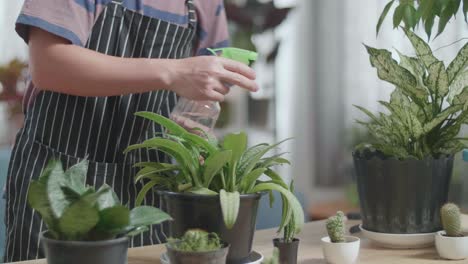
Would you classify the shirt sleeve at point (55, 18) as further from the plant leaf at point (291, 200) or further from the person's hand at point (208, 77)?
the plant leaf at point (291, 200)

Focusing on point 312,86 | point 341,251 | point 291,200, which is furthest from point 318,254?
point 312,86

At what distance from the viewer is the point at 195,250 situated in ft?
2.94

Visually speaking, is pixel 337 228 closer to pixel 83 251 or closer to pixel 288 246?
pixel 288 246

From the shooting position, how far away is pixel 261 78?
4.18 meters

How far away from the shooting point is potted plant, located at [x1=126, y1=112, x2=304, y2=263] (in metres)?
1.04

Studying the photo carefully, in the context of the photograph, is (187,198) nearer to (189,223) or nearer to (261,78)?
(189,223)

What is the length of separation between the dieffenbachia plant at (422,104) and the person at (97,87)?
0.28 m

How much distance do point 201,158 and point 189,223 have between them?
13cm

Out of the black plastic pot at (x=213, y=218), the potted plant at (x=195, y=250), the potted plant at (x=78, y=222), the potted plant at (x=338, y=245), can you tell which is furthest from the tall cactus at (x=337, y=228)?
the potted plant at (x=78, y=222)

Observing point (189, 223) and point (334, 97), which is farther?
point (334, 97)

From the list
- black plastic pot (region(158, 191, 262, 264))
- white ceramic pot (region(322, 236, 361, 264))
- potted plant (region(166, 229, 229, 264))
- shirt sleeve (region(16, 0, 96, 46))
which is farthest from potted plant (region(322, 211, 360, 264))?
shirt sleeve (region(16, 0, 96, 46))

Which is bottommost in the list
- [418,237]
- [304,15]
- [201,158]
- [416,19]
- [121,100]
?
[418,237]

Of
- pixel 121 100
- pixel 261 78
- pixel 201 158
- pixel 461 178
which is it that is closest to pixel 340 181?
pixel 261 78

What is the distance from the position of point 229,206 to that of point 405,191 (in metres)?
0.46
